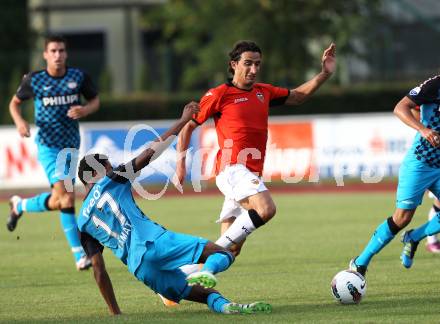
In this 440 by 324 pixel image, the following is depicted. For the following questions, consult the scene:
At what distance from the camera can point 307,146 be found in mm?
21797

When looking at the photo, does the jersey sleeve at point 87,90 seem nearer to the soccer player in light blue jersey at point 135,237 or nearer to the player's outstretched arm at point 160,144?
the soccer player in light blue jersey at point 135,237

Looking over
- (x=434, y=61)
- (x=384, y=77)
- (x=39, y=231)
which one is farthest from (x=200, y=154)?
(x=434, y=61)

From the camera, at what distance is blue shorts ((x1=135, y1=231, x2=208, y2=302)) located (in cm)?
771

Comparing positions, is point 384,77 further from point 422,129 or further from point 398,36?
point 422,129

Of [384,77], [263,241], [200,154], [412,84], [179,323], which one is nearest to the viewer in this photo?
[179,323]

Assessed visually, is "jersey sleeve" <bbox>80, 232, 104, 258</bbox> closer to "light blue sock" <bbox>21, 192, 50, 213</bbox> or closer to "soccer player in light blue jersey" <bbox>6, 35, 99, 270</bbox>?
"soccer player in light blue jersey" <bbox>6, 35, 99, 270</bbox>

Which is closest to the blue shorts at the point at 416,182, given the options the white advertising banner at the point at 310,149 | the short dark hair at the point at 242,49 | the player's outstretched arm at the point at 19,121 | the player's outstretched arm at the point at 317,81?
the player's outstretched arm at the point at 317,81

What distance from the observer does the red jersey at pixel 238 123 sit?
9.09 m

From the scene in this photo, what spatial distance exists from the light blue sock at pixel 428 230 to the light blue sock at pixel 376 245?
65 cm

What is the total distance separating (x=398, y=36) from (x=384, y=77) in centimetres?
272

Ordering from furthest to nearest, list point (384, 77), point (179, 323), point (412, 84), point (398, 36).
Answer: point (398, 36) → point (384, 77) → point (412, 84) → point (179, 323)

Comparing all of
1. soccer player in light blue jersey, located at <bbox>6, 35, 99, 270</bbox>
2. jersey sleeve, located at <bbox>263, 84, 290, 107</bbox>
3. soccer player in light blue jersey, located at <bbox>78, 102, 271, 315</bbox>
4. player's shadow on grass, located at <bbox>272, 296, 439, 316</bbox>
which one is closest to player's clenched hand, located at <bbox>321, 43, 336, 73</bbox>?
jersey sleeve, located at <bbox>263, 84, 290, 107</bbox>

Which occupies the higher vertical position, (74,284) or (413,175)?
(413,175)

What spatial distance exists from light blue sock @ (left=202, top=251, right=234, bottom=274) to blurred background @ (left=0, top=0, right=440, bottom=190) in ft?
45.8
